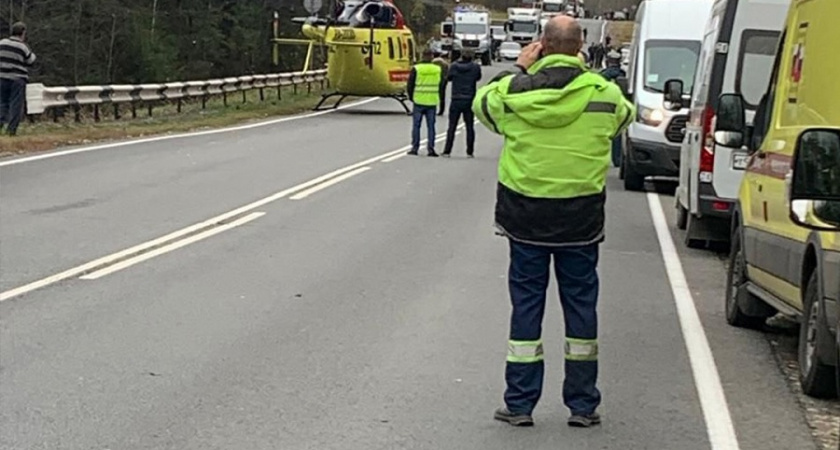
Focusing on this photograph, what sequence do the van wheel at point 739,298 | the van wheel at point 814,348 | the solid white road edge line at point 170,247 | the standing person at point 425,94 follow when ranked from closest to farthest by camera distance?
the van wheel at point 814,348
the van wheel at point 739,298
the solid white road edge line at point 170,247
the standing person at point 425,94

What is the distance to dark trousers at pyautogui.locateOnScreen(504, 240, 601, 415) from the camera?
6832 millimetres

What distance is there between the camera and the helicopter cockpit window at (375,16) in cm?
3503

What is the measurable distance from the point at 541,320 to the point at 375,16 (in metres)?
29.1

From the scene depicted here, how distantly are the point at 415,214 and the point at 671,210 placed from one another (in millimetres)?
3711

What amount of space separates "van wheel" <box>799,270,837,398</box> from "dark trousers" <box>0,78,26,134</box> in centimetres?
1679

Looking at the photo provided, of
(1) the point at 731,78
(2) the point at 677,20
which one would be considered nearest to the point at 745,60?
(1) the point at 731,78

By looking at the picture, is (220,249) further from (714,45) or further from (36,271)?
(714,45)

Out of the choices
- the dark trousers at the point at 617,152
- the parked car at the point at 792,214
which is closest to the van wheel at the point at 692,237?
the parked car at the point at 792,214

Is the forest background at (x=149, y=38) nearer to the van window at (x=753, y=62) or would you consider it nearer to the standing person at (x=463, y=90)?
the standing person at (x=463, y=90)

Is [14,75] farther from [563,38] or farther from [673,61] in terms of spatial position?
[563,38]

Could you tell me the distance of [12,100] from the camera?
22375 mm

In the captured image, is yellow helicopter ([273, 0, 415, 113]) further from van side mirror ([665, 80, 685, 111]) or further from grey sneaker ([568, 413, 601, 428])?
grey sneaker ([568, 413, 601, 428])

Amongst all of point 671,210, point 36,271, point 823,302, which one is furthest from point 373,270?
point 671,210

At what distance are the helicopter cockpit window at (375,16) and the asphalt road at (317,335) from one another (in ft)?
61.9
